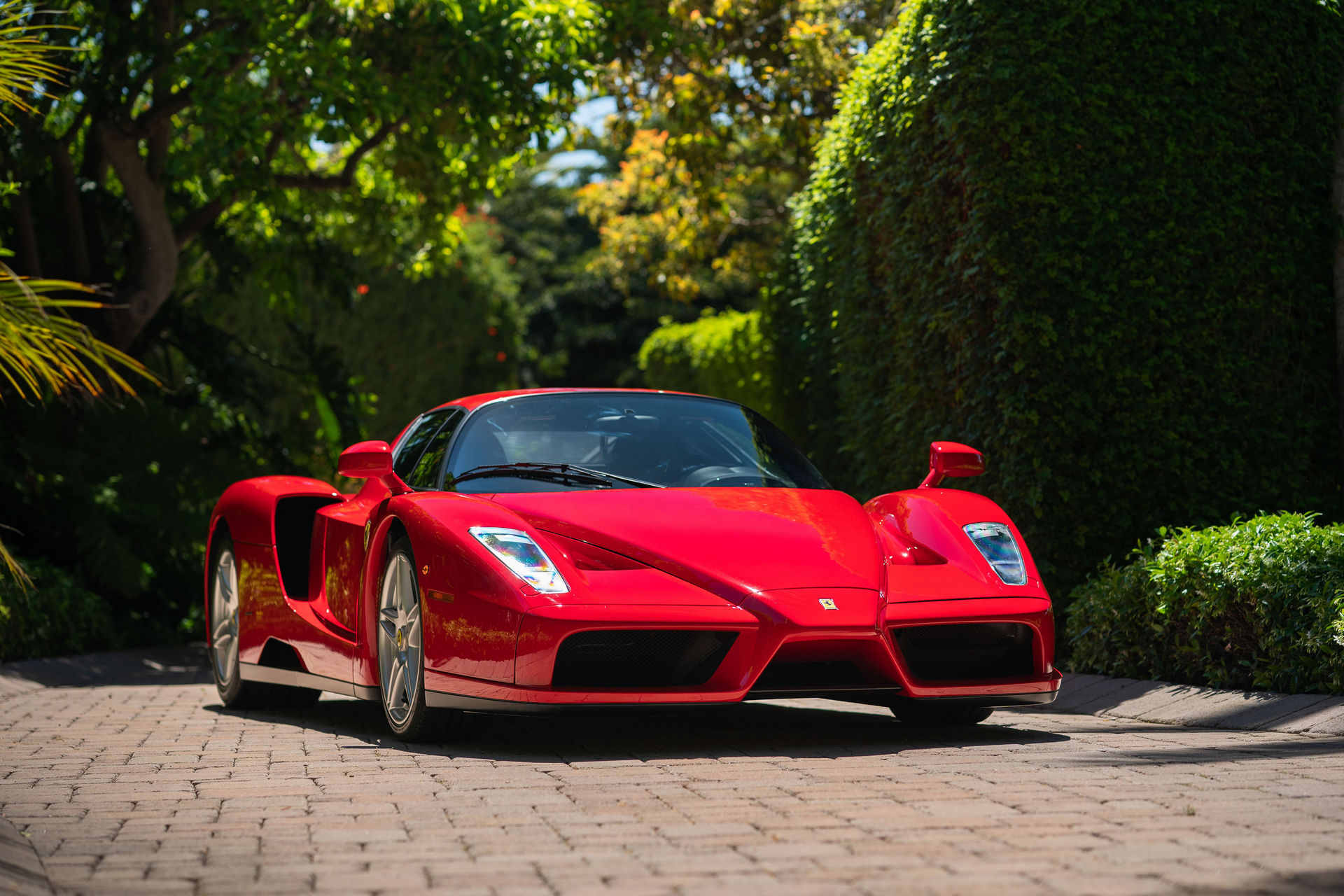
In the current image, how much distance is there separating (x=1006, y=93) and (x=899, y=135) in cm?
110

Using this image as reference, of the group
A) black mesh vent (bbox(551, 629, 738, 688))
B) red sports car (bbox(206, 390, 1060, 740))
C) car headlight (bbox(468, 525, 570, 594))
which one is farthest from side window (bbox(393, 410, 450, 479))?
black mesh vent (bbox(551, 629, 738, 688))

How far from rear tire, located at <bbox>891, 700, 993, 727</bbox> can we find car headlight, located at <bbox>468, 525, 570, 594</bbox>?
1634mm

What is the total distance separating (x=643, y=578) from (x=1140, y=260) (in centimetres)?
422

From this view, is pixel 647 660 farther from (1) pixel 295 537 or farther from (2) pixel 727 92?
(2) pixel 727 92

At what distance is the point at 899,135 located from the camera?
9.36 m

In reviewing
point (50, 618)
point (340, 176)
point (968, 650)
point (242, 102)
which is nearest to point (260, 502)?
point (968, 650)

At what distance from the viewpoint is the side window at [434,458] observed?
6.27 metres

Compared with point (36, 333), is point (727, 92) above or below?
above

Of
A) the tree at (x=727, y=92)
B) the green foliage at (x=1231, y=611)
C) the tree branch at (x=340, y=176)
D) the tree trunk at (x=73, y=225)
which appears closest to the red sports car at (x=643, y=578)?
the green foliage at (x=1231, y=611)

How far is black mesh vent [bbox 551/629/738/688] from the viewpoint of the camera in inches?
205

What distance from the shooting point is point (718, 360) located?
58.0ft

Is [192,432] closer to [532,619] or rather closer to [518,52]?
[518,52]

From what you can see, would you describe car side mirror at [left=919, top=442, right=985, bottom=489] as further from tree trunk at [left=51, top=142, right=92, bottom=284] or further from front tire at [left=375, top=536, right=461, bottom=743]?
tree trunk at [left=51, top=142, right=92, bottom=284]

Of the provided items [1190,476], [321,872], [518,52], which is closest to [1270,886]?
[321,872]
